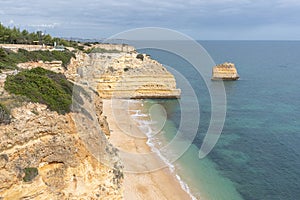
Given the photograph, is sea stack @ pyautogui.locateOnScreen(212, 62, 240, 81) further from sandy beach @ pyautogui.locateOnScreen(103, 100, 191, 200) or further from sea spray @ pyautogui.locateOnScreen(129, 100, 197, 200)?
sandy beach @ pyautogui.locateOnScreen(103, 100, 191, 200)

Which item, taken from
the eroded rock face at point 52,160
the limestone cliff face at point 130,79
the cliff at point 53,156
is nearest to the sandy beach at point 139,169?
the cliff at point 53,156

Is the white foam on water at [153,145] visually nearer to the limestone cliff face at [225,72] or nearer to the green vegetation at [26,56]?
the green vegetation at [26,56]

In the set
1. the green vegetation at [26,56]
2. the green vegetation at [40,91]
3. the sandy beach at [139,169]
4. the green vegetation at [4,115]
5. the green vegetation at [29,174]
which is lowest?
the sandy beach at [139,169]

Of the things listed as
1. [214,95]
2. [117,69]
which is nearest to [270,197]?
[117,69]

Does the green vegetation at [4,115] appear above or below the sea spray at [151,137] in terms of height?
above

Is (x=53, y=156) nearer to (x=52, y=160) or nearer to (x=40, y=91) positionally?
(x=52, y=160)

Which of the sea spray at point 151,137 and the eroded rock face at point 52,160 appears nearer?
the eroded rock face at point 52,160
